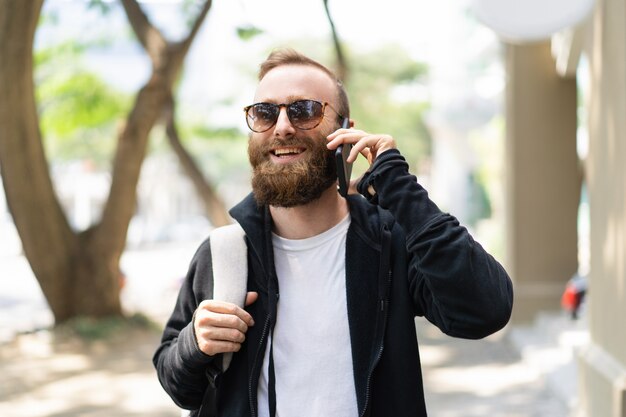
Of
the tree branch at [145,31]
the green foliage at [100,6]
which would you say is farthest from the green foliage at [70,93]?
the green foliage at [100,6]

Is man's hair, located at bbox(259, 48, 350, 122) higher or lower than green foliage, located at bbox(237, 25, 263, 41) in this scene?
lower

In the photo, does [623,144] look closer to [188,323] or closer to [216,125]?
[188,323]

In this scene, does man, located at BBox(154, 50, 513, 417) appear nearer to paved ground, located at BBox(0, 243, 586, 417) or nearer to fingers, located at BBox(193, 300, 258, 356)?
fingers, located at BBox(193, 300, 258, 356)

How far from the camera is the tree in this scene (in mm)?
10344

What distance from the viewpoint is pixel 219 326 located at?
231cm

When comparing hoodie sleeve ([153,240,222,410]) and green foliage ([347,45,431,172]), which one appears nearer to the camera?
hoodie sleeve ([153,240,222,410])

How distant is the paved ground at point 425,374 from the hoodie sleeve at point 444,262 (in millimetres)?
5392

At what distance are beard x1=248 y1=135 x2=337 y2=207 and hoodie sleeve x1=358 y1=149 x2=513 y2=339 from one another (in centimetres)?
15

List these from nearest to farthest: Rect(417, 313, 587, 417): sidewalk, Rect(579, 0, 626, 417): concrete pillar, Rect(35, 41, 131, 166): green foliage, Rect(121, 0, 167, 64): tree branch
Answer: Rect(579, 0, 626, 417): concrete pillar → Rect(417, 313, 587, 417): sidewalk → Rect(121, 0, 167, 64): tree branch → Rect(35, 41, 131, 166): green foliage

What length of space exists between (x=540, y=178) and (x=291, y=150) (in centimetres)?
1074

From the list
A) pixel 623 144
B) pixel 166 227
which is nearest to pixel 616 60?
pixel 623 144

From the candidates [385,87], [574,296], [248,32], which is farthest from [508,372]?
[385,87]

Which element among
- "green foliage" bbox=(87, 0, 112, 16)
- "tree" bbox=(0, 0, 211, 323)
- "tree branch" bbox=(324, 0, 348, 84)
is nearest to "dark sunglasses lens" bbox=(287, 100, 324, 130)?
"tree branch" bbox=(324, 0, 348, 84)

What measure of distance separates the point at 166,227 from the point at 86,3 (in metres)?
45.6
